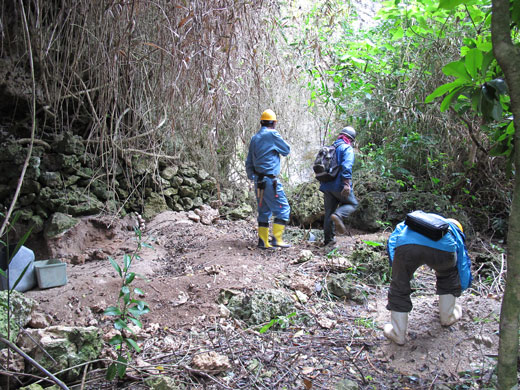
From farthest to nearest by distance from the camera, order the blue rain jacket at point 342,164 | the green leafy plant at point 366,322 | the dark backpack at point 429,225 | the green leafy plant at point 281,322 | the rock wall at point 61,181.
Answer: the blue rain jacket at point 342,164
the rock wall at point 61,181
the green leafy plant at point 366,322
the green leafy plant at point 281,322
the dark backpack at point 429,225

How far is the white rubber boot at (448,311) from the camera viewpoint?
8.70ft

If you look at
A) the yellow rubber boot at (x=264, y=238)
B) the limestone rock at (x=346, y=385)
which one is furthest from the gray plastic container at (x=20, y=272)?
the limestone rock at (x=346, y=385)

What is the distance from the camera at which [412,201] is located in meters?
6.17

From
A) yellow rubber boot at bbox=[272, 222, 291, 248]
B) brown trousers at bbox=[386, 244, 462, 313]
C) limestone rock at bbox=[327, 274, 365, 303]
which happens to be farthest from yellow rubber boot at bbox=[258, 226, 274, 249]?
brown trousers at bbox=[386, 244, 462, 313]

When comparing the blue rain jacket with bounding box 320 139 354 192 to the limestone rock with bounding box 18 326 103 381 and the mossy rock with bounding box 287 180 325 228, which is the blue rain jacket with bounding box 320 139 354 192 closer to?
the mossy rock with bounding box 287 180 325 228

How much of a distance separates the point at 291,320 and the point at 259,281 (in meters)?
0.77

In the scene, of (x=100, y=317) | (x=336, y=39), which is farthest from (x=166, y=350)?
(x=336, y=39)

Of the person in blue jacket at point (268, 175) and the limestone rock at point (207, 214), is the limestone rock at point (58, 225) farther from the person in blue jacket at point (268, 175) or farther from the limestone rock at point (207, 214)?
the person in blue jacket at point (268, 175)

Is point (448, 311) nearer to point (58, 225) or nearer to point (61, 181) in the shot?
point (58, 225)

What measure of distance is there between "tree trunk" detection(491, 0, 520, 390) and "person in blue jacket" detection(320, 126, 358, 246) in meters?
3.53

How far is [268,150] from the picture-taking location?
193 inches

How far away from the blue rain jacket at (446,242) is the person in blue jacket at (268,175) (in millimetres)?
2422

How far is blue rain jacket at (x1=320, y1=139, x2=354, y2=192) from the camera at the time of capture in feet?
16.0

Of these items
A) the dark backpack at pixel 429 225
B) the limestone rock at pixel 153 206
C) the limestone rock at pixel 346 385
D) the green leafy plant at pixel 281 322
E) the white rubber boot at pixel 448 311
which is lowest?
the limestone rock at pixel 346 385
